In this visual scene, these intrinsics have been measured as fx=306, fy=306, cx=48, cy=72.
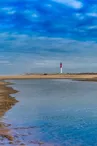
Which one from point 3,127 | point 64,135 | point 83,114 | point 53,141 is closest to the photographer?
point 53,141

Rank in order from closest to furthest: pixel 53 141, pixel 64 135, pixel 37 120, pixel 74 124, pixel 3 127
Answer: pixel 53 141, pixel 64 135, pixel 3 127, pixel 74 124, pixel 37 120

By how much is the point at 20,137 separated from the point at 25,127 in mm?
2751

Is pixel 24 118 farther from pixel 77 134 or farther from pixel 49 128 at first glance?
pixel 77 134

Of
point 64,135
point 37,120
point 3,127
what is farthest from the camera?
point 37,120

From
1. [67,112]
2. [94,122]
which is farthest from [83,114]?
[94,122]

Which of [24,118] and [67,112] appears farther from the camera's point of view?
[67,112]

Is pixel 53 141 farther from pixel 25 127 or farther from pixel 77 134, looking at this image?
pixel 25 127

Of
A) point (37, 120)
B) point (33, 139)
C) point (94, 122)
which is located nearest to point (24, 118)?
point (37, 120)

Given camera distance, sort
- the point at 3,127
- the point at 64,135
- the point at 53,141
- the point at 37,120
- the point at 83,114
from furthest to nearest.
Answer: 1. the point at 83,114
2. the point at 37,120
3. the point at 3,127
4. the point at 64,135
5. the point at 53,141

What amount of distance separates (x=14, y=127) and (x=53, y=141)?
13.7 feet

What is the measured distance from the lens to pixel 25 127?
19.0 meters

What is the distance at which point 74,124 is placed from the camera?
19828 mm

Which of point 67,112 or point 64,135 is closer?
point 64,135

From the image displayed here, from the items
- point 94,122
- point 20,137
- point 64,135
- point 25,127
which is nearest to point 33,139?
point 20,137
